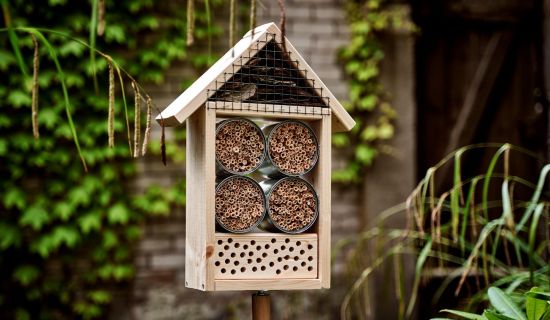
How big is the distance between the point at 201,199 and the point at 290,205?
0.28 meters

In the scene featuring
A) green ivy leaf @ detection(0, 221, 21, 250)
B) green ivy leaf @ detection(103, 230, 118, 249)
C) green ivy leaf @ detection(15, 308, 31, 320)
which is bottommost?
green ivy leaf @ detection(15, 308, 31, 320)

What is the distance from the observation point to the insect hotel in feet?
6.91

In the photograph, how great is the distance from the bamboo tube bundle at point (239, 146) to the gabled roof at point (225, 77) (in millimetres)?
116

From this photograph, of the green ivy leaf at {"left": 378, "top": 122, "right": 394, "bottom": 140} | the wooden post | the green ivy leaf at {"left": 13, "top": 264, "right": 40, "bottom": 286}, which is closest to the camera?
the wooden post

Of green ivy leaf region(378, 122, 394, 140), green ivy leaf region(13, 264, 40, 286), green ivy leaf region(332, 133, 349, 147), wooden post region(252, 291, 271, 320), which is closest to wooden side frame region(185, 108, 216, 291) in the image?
wooden post region(252, 291, 271, 320)

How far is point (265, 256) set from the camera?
2180 mm

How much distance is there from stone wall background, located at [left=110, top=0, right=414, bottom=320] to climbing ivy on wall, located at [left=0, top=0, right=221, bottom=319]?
0.35 ft

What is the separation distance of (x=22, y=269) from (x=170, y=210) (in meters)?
0.96

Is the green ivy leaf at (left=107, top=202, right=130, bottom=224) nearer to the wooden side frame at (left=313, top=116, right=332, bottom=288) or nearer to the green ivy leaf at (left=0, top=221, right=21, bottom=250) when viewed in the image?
the green ivy leaf at (left=0, top=221, right=21, bottom=250)

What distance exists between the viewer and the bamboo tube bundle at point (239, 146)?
2150 millimetres

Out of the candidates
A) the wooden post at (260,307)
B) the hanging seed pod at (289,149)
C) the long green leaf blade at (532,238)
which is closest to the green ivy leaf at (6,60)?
the hanging seed pod at (289,149)

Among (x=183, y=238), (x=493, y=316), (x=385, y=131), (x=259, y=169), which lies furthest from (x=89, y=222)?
(x=493, y=316)

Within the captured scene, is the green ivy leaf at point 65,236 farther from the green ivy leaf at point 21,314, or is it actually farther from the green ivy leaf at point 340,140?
the green ivy leaf at point 340,140

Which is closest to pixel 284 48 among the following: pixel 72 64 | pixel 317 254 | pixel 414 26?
pixel 317 254
